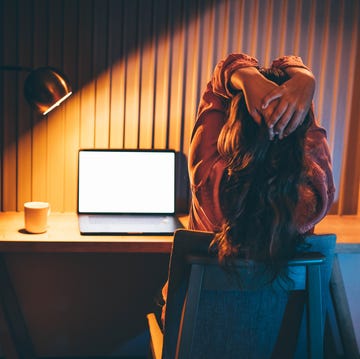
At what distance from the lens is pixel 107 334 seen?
2.24 meters

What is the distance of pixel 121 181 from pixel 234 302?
0.99 m

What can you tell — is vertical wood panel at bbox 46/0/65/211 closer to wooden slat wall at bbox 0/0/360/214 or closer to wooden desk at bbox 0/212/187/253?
wooden slat wall at bbox 0/0/360/214

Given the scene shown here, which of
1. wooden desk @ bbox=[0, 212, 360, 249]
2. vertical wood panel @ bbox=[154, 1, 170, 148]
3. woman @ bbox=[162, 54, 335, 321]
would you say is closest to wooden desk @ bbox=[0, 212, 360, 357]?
wooden desk @ bbox=[0, 212, 360, 249]

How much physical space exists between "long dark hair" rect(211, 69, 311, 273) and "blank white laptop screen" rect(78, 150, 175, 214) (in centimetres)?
77

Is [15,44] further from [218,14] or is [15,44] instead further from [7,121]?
[218,14]

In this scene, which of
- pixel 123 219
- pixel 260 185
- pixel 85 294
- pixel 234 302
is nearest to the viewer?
pixel 234 302

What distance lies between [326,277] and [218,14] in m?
1.18

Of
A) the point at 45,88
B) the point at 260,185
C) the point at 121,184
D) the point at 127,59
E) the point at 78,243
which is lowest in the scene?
the point at 78,243

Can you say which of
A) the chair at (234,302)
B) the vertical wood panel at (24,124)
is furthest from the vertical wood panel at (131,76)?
the chair at (234,302)

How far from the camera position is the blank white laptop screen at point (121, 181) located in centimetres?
200

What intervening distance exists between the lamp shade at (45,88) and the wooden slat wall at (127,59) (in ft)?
0.73

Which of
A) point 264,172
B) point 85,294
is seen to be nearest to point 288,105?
point 264,172

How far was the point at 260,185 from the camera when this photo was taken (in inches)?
47.6

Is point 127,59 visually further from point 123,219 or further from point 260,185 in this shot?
point 260,185
